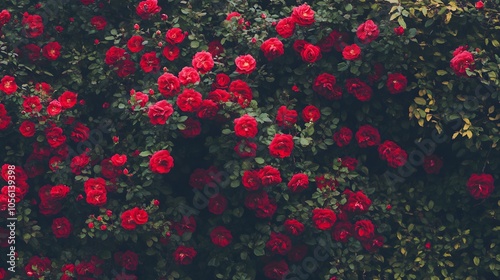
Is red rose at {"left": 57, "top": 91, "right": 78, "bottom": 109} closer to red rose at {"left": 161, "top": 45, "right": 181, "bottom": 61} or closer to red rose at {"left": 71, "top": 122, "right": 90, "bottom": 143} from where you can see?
red rose at {"left": 71, "top": 122, "right": 90, "bottom": 143}

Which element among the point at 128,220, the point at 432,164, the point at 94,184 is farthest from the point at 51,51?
the point at 432,164

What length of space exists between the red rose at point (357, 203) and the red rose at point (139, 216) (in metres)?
1.09

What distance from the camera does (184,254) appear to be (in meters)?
4.19

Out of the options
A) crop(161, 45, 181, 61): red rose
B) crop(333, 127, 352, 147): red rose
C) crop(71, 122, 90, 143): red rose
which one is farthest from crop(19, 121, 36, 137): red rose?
crop(333, 127, 352, 147): red rose

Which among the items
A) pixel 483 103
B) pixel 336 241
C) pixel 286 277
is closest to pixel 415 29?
pixel 483 103

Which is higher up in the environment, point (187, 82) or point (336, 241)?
point (187, 82)

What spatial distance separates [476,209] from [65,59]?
251 centimetres

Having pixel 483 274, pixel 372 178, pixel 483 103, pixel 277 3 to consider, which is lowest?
pixel 483 274

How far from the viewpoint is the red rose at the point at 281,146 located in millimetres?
3871

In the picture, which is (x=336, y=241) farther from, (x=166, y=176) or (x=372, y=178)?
(x=166, y=176)

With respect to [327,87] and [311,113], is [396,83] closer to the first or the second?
[327,87]

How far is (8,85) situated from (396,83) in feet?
6.89

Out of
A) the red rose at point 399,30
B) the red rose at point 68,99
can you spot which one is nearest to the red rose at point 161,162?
the red rose at point 68,99

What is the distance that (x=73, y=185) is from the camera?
4.21 meters
